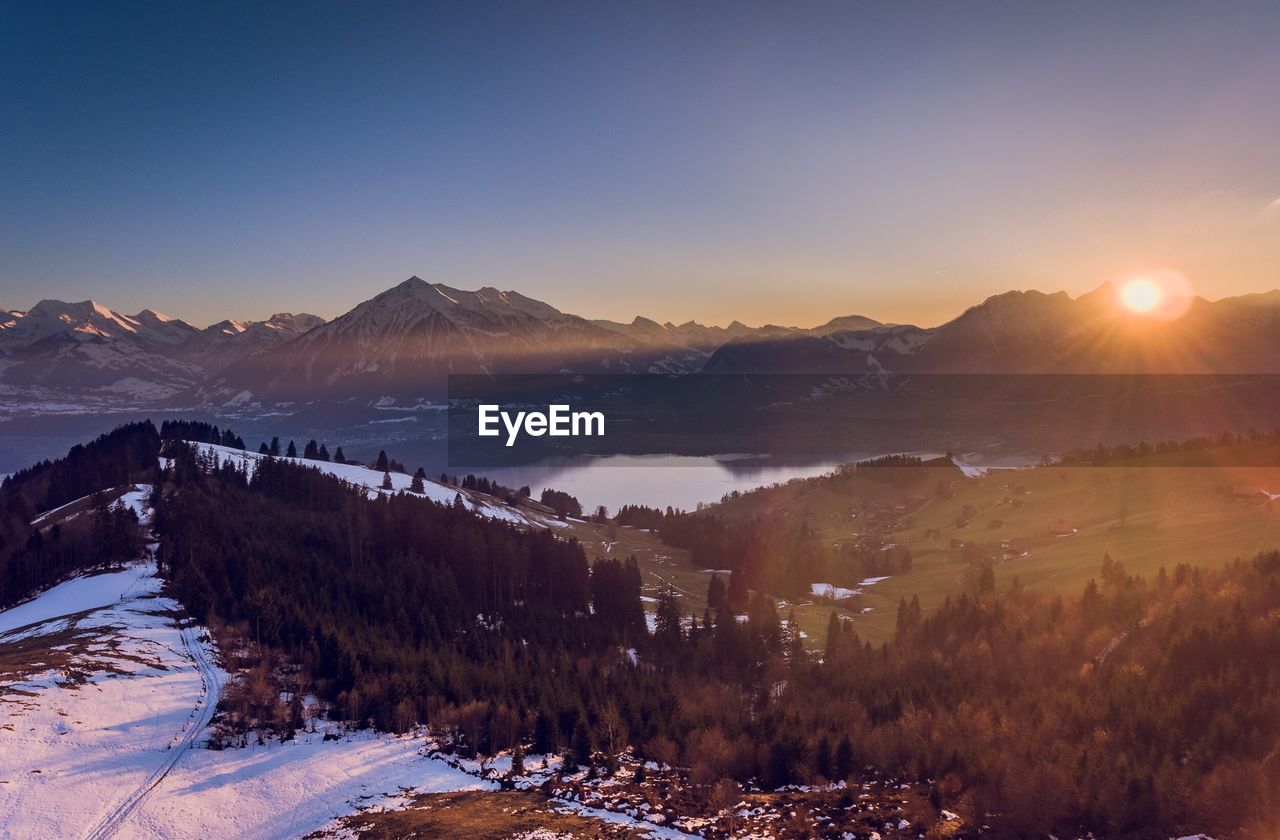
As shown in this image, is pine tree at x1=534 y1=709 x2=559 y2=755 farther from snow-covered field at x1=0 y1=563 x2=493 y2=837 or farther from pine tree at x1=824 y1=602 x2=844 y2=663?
pine tree at x1=824 y1=602 x2=844 y2=663

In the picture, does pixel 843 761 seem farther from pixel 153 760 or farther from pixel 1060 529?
pixel 1060 529

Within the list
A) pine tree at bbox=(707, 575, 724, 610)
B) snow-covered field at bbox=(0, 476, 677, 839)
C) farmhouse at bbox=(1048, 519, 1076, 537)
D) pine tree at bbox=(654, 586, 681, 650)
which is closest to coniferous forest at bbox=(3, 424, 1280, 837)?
pine tree at bbox=(654, 586, 681, 650)

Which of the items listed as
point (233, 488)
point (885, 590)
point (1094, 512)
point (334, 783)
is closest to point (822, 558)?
→ point (885, 590)

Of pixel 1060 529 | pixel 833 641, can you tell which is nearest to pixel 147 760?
pixel 833 641

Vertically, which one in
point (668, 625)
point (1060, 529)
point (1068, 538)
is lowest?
point (1068, 538)

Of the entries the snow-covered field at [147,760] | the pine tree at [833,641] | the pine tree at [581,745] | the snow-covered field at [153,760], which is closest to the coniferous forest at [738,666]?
the pine tree at [581,745]

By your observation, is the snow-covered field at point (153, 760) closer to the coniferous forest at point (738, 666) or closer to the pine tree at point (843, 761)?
the coniferous forest at point (738, 666)
